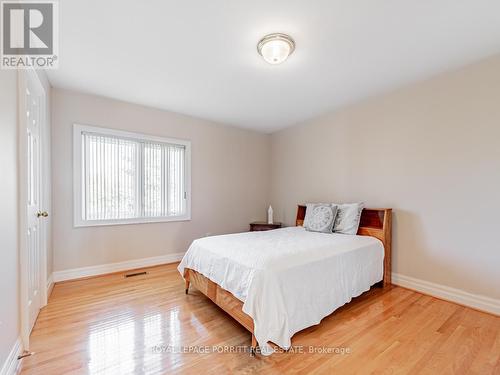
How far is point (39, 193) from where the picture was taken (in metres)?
2.24

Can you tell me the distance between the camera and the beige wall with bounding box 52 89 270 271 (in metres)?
2.90

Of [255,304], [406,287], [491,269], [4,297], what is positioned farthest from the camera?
[406,287]

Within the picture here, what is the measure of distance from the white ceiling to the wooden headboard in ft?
5.12

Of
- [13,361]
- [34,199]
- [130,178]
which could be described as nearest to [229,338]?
[13,361]

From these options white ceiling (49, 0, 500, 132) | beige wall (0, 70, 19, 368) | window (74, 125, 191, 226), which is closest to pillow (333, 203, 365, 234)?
white ceiling (49, 0, 500, 132)

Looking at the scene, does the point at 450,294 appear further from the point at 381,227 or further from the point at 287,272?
the point at 287,272

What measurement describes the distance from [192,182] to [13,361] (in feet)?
9.16

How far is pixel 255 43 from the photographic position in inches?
79.5

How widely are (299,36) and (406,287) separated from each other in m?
3.00

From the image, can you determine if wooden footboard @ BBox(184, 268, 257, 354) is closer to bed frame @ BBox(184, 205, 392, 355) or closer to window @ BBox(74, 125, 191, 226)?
bed frame @ BBox(184, 205, 392, 355)

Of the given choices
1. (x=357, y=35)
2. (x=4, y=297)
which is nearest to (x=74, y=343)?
(x=4, y=297)

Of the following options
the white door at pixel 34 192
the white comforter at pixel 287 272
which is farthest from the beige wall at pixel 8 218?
the white comforter at pixel 287 272

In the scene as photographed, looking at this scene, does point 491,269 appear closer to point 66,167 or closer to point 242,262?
point 242,262

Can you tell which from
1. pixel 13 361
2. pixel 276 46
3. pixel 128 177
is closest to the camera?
pixel 13 361
